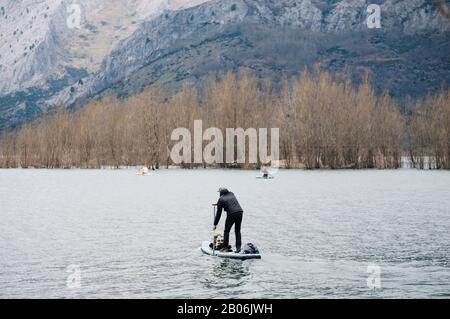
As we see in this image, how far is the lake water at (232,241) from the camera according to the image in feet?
62.1

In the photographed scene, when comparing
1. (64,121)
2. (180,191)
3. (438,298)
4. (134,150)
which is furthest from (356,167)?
(438,298)

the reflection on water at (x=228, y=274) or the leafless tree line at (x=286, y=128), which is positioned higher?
the leafless tree line at (x=286, y=128)

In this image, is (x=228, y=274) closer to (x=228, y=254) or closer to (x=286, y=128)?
(x=228, y=254)

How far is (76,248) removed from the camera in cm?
2619

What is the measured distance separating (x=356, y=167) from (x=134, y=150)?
130ft

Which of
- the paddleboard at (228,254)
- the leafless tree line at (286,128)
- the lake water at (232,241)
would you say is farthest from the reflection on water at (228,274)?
the leafless tree line at (286,128)

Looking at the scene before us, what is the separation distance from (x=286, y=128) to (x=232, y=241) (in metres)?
71.1

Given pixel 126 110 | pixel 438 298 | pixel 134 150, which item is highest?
pixel 126 110

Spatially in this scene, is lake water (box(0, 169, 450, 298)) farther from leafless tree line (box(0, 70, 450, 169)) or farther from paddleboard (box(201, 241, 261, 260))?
leafless tree line (box(0, 70, 450, 169))

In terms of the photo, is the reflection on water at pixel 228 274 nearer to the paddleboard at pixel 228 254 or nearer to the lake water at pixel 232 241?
the lake water at pixel 232 241

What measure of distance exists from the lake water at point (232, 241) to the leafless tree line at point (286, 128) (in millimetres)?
46477

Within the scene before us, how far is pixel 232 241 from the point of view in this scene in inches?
1113

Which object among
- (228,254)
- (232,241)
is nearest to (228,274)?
(228,254)

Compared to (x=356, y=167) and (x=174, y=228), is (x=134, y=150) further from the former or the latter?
(x=174, y=228)
